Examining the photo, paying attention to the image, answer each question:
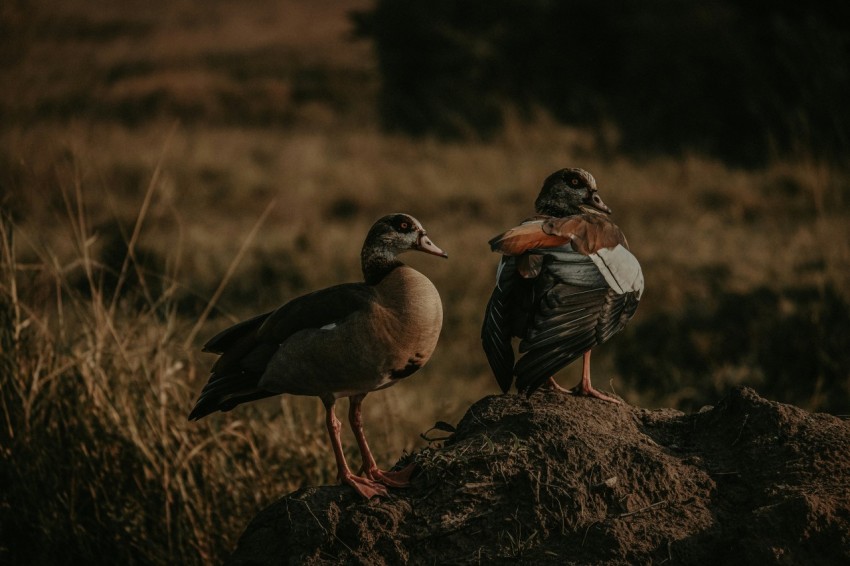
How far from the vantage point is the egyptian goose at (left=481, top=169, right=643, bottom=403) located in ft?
11.1

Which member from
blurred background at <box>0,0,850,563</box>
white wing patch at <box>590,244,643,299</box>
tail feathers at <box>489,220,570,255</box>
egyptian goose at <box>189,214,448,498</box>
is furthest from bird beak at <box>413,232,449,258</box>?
blurred background at <box>0,0,850,563</box>

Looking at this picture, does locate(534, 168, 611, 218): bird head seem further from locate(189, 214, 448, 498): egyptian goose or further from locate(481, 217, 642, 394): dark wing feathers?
locate(189, 214, 448, 498): egyptian goose

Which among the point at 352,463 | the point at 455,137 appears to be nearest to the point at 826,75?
the point at 352,463

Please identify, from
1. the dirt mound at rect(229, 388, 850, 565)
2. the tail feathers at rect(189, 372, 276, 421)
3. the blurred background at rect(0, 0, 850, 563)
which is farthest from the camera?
the blurred background at rect(0, 0, 850, 563)

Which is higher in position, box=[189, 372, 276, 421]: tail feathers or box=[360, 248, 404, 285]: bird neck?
box=[360, 248, 404, 285]: bird neck

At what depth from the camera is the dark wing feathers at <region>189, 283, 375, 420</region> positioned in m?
3.45

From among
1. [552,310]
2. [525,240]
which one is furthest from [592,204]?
[552,310]

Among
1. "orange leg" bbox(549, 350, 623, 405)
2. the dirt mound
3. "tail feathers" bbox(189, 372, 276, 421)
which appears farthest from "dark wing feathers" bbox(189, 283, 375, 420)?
"orange leg" bbox(549, 350, 623, 405)

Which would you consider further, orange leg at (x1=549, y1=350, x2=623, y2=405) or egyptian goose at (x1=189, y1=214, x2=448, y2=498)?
orange leg at (x1=549, y1=350, x2=623, y2=405)

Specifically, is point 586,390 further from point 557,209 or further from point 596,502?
point 557,209

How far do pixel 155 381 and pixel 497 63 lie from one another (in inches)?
514

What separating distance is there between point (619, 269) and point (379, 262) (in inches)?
33.3

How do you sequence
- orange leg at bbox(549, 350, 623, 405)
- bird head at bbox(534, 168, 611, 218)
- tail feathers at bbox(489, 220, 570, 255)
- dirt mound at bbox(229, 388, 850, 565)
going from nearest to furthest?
dirt mound at bbox(229, 388, 850, 565) → tail feathers at bbox(489, 220, 570, 255) → orange leg at bbox(549, 350, 623, 405) → bird head at bbox(534, 168, 611, 218)

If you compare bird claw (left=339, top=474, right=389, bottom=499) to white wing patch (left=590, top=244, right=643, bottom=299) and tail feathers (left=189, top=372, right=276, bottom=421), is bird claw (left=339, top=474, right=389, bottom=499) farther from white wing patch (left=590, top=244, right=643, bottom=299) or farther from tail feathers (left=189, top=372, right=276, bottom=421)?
white wing patch (left=590, top=244, right=643, bottom=299)
